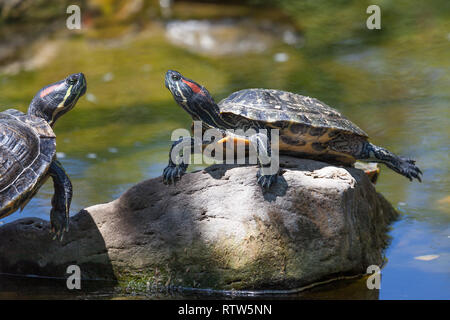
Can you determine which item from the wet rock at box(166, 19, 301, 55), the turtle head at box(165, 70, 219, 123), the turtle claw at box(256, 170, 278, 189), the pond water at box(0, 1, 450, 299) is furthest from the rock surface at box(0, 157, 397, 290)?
the wet rock at box(166, 19, 301, 55)

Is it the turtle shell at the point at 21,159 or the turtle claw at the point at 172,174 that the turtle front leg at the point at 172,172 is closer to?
the turtle claw at the point at 172,174

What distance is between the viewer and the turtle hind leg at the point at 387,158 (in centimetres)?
430

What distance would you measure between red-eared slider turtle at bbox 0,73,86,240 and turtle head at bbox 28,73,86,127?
3.8 inches

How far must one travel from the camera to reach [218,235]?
3.54 m

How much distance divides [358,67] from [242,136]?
553 centimetres

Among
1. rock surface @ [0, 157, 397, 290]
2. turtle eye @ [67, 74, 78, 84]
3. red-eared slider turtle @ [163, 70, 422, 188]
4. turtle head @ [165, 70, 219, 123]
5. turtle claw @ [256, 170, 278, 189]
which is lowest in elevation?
rock surface @ [0, 157, 397, 290]

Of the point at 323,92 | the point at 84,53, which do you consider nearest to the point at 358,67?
the point at 323,92

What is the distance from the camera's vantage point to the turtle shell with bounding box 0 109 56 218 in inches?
141

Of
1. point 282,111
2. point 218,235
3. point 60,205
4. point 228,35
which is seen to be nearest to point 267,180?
point 218,235

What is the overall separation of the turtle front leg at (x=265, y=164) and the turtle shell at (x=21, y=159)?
1328mm

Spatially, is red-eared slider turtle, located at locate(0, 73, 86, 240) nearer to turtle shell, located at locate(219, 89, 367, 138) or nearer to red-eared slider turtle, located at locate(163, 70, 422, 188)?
red-eared slider turtle, located at locate(163, 70, 422, 188)

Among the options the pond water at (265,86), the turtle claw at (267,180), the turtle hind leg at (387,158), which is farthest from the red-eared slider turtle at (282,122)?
the pond water at (265,86)

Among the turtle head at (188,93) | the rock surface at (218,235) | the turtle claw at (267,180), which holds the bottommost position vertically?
the rock surface at (218,235)

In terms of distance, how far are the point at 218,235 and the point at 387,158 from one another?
1.57m
